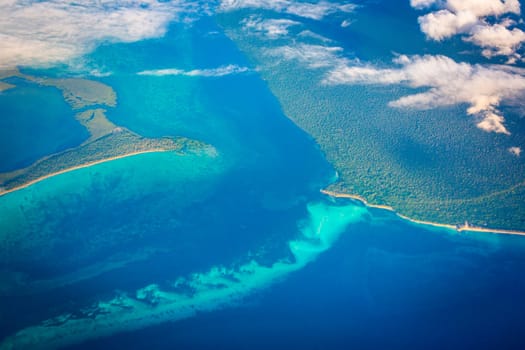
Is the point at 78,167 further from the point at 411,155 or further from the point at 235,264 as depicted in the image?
the point at 411,155

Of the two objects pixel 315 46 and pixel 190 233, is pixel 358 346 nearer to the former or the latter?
pixel 190 233

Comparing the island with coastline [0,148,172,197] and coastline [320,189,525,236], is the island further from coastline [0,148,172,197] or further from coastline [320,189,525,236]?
coastline [320,189,525,236]

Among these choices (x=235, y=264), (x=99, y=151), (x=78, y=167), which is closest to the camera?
(x=235, y=264)

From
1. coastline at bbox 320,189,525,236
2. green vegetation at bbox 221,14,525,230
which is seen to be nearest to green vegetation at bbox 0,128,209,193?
green vegetation at bbox 221,14,525,230

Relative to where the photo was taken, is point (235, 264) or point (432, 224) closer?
point (235, 264)

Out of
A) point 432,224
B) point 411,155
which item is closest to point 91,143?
point 411,155

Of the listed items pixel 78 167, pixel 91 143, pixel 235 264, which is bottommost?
pixel 235 264

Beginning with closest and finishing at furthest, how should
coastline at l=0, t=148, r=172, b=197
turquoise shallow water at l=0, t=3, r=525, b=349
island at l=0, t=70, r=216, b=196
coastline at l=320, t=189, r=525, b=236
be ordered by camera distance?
turquoise shallow water at l=0, t=3, r=525, b=349 < coastline at l=320, t=189, r=525, b=236 < coastline at l=0, t=148, r=172, b=197 < island at l=0, t=70, r=216, b=196

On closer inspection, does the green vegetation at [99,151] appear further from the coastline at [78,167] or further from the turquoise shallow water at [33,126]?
the turquoise shallow water at [33,126]
